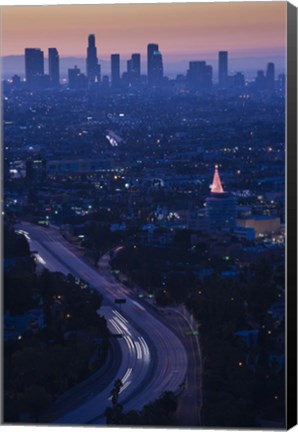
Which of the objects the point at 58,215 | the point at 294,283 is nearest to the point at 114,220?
the point at 58,215

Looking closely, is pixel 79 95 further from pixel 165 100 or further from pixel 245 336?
pixel 245 336

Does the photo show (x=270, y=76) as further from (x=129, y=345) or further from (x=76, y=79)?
(x=129, y=345)

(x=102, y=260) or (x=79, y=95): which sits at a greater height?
(x=79, y=95)

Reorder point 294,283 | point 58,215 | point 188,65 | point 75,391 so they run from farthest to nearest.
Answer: point 58,215 → point 188,65 → point 75,391 → point 294,283

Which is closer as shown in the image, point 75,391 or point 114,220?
point 75,391

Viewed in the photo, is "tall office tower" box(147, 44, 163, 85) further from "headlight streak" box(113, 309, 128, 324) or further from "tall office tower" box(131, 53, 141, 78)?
"headlight streak" box(113, 309, 128, 324)

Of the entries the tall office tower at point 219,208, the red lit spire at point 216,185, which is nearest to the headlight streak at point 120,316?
the tall office tower at point 219,208

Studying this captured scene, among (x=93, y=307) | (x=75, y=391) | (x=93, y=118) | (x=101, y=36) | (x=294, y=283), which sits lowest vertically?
(x=75, y=391)

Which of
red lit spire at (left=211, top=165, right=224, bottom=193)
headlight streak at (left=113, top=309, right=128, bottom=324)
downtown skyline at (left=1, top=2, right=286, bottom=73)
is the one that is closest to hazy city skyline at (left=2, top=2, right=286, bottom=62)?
downtown skyline at (left=1, top=2, right=286, bottom=73)
